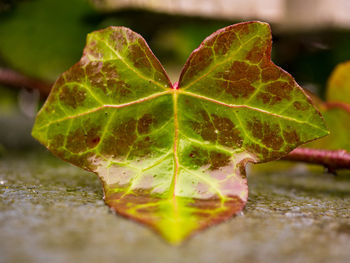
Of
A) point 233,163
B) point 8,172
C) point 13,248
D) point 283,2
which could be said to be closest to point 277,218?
point 233,163

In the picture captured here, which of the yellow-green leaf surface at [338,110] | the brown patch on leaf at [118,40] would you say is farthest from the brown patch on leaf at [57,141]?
the yellow-green leaf surface at [338,110]

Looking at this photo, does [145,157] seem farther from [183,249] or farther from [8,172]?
[8,172]

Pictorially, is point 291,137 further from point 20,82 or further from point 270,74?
point 20,82

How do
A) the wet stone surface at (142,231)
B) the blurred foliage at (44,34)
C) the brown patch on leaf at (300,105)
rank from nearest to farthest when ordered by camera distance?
the wet stone surface at (142,231) → the brown patch on leaf at (300,105) → the blurred foliage at (44,34)

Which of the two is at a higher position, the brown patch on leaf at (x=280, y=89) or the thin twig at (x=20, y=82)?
the thin twig at (x=20, y=82)

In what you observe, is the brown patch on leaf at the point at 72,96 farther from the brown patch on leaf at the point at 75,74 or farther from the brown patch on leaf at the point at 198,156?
the brown patch on leaf at the point at 198,156

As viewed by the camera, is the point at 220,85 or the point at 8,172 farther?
the point at 8,172
